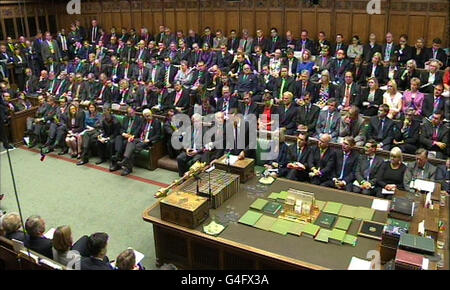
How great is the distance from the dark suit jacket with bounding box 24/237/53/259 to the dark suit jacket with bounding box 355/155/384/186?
12.2ft

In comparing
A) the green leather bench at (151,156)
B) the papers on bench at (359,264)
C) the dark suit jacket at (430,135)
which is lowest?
the green leather bench at (151,156)

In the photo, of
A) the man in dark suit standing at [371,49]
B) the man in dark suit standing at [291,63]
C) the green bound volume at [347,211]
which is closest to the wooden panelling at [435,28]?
the man in dark suit standing at [371,49]

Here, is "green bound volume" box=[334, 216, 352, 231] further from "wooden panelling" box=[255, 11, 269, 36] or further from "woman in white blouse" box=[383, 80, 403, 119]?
"wooden panelling" box=[255, 11, 269, 36]

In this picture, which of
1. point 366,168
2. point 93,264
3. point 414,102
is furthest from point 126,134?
point 414,102

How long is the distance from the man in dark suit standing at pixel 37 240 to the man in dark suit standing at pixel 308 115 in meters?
4.46

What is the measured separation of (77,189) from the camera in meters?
6.91

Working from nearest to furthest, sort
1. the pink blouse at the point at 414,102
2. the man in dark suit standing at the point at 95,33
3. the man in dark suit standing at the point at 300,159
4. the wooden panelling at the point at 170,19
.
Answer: the man in dark suit standing at the point at 300,159 < the pink blouse at the point at 414,102 < the wooden panelling at the point at 170,19 < the man in dark suit standing at the point at 95,33

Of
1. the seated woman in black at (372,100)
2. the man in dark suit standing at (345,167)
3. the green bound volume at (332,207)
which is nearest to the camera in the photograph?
the green bound volume at (332,207)

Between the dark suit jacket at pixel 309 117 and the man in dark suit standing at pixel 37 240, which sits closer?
the man in dark suit standing at pixel 37 240

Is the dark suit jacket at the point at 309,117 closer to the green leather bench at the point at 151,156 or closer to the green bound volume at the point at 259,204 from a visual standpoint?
the green leather bench at the point at 151,156

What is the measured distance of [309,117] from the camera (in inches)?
286

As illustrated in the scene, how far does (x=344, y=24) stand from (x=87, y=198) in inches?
274

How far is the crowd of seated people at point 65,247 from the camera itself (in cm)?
355
